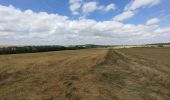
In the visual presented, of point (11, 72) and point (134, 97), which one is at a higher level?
point (11, 72)

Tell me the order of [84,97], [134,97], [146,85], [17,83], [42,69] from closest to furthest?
[84,97], [134,97], [17,83], [146,85], [42,69]

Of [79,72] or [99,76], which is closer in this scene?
[99,76]


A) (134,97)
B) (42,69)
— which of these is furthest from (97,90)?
(42,69)

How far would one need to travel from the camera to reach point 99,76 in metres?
14.7

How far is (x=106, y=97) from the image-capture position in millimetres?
10766

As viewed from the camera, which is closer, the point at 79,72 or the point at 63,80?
the point at 63,80

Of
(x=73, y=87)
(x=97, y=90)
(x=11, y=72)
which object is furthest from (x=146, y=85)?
(x=11, y=72)

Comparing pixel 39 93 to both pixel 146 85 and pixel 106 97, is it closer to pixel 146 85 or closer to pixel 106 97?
pixel 106 97

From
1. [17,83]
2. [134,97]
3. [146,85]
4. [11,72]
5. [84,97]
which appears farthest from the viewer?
[11,72]

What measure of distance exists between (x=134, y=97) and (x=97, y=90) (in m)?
2.13

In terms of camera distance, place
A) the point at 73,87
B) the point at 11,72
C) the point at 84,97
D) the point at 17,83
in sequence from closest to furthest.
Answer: the point at 84,97 → the point at 73,87 → the point at 17,83 → the point at 11,72

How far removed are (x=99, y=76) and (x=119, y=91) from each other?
9.24 feet

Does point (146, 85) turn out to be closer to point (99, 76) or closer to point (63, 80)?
point (99, 76)

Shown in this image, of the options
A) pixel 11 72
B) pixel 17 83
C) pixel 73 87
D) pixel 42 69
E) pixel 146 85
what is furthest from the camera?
pixel 42 69
